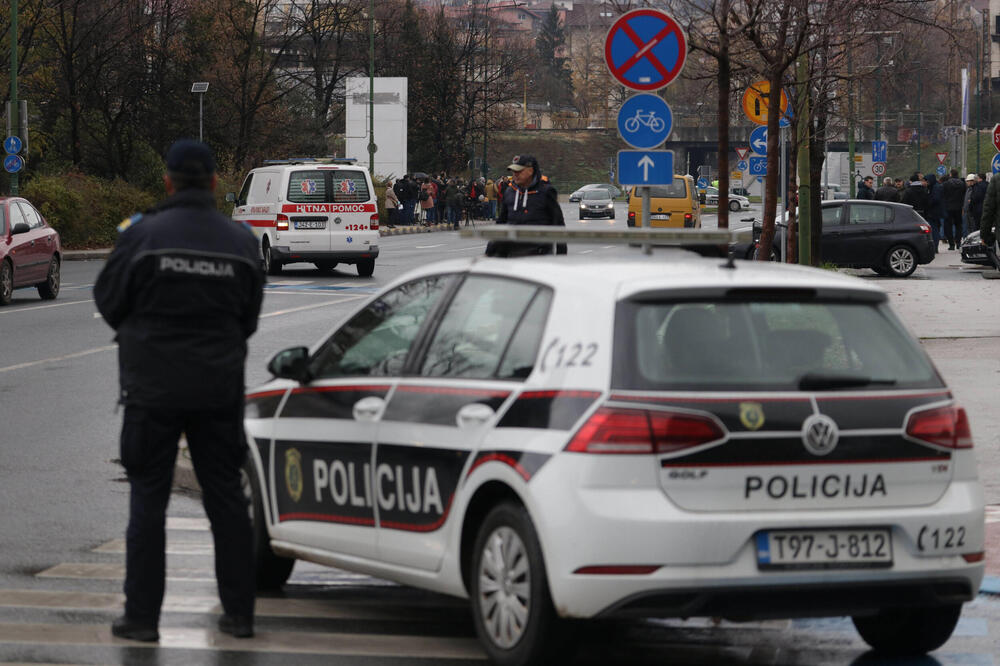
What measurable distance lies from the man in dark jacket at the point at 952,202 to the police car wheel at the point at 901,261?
1034 centimetres

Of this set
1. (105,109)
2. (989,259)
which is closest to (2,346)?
(989,259)

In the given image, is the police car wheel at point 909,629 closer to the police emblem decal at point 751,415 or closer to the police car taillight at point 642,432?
the police emblem decal at point 751,415

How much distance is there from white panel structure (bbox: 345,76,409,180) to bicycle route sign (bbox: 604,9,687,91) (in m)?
55.2

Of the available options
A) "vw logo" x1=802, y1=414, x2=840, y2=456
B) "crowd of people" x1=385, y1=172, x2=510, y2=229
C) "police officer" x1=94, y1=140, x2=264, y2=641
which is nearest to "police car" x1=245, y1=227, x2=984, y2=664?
"vw logo" x1=802, y1=414, x2=840, y2=456

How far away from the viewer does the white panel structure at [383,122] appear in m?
67.7

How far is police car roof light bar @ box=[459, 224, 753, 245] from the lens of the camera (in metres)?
6.43

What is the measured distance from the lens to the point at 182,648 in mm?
6191

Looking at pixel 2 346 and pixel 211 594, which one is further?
pixel 2 346

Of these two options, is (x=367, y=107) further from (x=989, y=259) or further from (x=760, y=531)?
(x=760, y=531)

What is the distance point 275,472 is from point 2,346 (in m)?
12.1

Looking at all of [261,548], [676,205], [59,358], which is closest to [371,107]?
[676,205]

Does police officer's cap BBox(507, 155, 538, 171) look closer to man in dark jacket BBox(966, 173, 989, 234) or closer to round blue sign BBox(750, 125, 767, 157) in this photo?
round blue sign BBox(750, 125, 767, 157)

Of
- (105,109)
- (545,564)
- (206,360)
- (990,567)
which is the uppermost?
(105,109)

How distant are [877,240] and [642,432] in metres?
28.3
